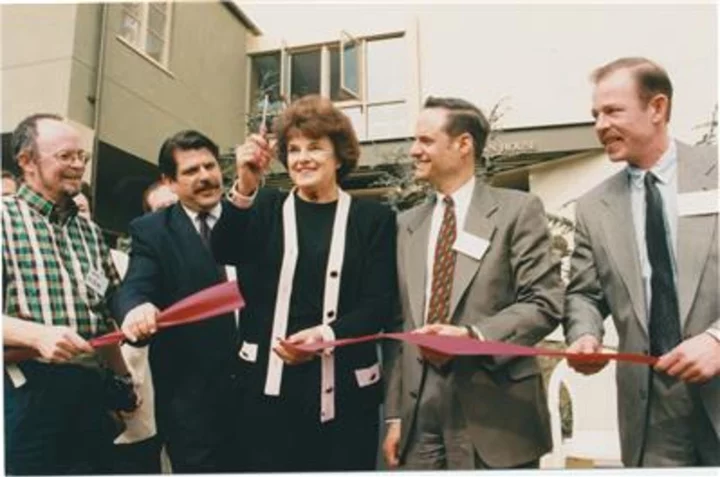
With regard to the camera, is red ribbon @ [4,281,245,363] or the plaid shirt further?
A: the plaid shirt

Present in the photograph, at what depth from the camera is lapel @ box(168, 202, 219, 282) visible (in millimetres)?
2006

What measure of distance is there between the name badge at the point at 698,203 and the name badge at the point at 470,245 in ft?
1.89

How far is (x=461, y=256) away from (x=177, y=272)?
2.67ft

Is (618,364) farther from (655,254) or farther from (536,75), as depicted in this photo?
(536,75)

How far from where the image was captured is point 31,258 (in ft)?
6.65

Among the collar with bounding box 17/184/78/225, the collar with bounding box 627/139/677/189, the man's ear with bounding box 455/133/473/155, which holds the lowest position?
the collar with bounding box 17/184/78/225

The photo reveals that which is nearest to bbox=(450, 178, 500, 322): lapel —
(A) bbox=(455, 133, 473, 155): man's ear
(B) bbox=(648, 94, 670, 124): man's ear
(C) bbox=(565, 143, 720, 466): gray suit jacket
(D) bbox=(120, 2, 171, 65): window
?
(A) bbox=(455, 133, 473, 155): man's ear

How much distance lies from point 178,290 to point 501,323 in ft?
3.01

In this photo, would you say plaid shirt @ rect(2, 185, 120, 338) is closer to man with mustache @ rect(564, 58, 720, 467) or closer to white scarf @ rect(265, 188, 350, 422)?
white scarf @ rect(265, 188, 350, 422)

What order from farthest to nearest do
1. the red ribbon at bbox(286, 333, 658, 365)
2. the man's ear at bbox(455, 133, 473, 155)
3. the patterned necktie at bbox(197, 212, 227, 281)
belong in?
the patterned necktie at bbox(197, 212, 227, 281), the man's ear at bbox(455, 133, 473, 155), the red ribbon at bbox(286, 333, 658, 365)

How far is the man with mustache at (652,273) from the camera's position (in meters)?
1.78

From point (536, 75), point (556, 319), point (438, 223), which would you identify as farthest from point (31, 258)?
point (536, 75)

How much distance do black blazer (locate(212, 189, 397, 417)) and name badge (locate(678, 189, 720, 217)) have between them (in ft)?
2.63

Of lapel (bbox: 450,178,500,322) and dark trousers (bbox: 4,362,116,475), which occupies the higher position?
lapel (bbox: 450,178,500,322)
